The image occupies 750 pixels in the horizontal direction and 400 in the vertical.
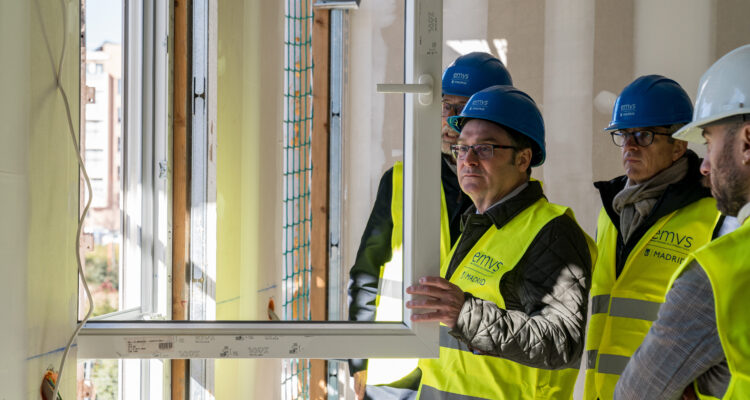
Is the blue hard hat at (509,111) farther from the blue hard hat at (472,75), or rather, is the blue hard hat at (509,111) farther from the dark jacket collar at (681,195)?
the dark jacket collar at (681,195)

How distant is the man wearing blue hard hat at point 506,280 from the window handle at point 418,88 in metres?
0.36

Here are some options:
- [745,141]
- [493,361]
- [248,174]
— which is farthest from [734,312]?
[248,174]

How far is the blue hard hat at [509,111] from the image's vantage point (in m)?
1.76

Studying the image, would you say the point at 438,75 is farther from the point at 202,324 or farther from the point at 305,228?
the point at 305,228

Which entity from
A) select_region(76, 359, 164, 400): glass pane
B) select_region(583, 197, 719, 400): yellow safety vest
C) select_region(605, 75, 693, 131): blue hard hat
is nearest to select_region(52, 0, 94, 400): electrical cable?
select_region(76, 359, 164, 400): glass pane

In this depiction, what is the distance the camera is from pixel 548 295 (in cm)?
153

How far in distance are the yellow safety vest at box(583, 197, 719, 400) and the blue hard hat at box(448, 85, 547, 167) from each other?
0.57 m

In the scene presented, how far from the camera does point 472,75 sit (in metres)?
2.16

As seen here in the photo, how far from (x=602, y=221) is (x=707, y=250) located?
1.41 m

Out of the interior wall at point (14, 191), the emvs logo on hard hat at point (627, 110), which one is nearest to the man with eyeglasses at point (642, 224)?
the emvs logo on hard hat at point (627, 110)

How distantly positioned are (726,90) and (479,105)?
2.24ft

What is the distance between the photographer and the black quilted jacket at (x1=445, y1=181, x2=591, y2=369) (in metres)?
1.45

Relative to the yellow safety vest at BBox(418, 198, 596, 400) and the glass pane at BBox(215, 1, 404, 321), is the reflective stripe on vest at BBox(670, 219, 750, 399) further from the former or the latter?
the glass pane at BBox(215, 1, 404, 321)

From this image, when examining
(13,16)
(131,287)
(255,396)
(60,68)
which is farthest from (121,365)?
(13,16)
